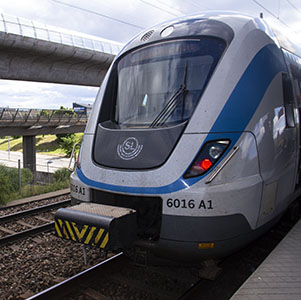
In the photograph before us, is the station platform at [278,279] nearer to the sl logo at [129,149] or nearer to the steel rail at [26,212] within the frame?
the sl logo at [129,149]

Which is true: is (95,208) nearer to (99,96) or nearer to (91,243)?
(91,243)

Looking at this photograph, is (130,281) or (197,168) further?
(130,281)

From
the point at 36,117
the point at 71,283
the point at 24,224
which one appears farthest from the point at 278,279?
the point at 36,117

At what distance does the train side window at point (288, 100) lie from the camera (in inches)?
170

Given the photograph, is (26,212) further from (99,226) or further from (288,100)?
(288,100)

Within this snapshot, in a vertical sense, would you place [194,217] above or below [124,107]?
below

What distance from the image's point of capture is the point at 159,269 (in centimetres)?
429

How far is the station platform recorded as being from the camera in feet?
10.3

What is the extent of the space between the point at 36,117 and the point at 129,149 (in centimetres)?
2830

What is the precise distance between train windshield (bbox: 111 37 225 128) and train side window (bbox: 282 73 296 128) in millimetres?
1116

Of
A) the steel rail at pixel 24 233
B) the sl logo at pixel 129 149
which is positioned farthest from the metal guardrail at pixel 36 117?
the sl logo at pixel 129 149

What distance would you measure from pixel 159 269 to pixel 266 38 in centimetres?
314

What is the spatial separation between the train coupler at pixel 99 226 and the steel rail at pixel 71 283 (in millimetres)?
637

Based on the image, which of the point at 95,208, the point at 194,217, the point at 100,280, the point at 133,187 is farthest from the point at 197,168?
the point at 100,280
